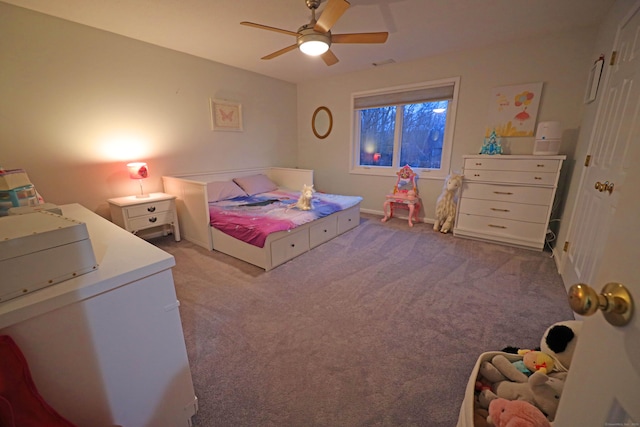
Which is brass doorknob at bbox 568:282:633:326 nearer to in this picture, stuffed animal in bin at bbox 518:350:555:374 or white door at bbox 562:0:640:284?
stuffed animal in bin at bbox 518:350:555:374

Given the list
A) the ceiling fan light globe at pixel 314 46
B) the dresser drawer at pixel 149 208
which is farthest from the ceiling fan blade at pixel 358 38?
the dresser drawer at pixel 149 208

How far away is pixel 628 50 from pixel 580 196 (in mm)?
1130

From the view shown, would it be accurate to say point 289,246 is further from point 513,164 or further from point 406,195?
point 513,164

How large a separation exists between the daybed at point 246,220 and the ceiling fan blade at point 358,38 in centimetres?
166

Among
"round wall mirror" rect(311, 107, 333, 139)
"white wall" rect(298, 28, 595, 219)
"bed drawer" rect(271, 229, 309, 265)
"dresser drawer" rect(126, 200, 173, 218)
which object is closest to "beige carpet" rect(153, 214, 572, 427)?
"bed drawer" rect(271, 229, 309, 265)

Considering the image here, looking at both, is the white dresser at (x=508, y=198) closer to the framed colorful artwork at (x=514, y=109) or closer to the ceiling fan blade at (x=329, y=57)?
the framed colorful artwork at (x=514, y=109)

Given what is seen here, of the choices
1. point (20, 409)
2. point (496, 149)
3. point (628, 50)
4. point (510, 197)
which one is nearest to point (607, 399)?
point (20, 409)

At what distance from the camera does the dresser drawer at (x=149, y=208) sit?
8.96ft

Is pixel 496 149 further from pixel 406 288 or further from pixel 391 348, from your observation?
pixel 391 348

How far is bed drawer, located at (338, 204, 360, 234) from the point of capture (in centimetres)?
347

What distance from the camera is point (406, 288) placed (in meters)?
2.21

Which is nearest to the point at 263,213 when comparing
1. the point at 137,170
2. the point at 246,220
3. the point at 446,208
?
the point at 246,220

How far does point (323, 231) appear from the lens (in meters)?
3.15

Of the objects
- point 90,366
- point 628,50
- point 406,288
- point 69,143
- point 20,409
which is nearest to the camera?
point 20,409
